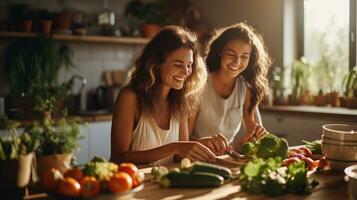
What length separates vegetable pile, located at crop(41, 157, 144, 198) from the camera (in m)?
1.18

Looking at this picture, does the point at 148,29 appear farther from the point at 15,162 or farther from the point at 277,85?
the point at 15,162

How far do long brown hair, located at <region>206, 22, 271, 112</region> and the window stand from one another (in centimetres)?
151

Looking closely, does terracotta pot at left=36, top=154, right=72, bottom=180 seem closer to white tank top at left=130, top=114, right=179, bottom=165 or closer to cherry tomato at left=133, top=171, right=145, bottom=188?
cherry tomato at left=133, top=171, right=145, bottom=188

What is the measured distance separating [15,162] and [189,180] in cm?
51

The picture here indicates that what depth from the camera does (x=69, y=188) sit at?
1163 mm

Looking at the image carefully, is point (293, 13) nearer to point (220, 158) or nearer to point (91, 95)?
point (91, 95)

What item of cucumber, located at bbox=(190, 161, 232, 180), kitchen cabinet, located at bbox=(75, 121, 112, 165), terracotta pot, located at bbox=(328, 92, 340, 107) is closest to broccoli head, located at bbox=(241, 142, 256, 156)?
cucumber, located at bbox=(190, 161, 232, 180)

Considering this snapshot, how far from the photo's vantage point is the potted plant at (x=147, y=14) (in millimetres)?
4199

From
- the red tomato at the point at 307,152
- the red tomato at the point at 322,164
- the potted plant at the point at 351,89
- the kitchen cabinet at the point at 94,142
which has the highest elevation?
the potted plant at the point at 351,89

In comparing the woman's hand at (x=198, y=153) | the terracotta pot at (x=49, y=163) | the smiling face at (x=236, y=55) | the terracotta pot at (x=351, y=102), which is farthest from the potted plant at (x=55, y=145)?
the terracotta pot at (x=351, y=102)

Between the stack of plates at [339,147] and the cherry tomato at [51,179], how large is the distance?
93cm

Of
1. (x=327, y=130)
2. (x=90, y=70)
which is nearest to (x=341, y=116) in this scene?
(x=327, y=130)

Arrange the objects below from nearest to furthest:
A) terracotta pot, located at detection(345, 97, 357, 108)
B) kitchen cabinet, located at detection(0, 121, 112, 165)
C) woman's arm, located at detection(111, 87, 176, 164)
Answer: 1. woman's arm, located at detection(111, 87, 176, 164)
2. terracotta pot, located at detection(345, 97, 357, 108)
3. kitchen cabinet, located at detection(0, 121, 112, 165)

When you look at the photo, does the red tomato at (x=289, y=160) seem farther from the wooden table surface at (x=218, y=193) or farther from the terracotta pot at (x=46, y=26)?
the terracotta pot at (x=46, y=26)
